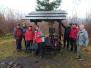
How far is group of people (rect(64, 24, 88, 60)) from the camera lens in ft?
45.6

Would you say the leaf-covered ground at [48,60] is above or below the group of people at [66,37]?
below

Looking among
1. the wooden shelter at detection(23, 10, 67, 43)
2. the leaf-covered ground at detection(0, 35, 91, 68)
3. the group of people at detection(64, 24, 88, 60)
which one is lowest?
the leaf-covered ground at detection(0, 35, 91, 68)

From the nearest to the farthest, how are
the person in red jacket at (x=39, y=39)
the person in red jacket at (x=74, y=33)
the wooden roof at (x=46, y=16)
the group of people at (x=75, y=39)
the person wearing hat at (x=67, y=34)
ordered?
the group of people at (x=75, y=39) → the person in red jacket at (x=39, y=39) → the wooden roof at (x=46, y=16) → the person in red jacket at (x=74, y=33) → the person wearing hat at (x=67, y=34)

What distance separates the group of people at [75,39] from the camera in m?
13.9

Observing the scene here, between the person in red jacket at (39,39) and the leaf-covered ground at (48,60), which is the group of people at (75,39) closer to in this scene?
the leaf-covered ground at (48,60)

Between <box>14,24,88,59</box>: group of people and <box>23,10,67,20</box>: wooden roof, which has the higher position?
<box>23,10,67,20</box>: wooden roof

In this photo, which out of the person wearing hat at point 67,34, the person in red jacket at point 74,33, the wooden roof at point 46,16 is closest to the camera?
the wooden roof at point 46,16

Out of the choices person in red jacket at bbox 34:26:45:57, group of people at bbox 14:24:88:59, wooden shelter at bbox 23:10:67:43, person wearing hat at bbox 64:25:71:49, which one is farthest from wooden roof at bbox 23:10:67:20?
person in red jacket at bbox 34:26:45:57

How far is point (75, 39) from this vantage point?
1616 cm

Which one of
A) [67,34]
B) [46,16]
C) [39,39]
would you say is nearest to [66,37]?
[67,34]

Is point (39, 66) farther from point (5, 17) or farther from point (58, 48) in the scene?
point (5, 17)

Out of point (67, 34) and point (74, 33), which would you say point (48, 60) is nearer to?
point (74, 33)

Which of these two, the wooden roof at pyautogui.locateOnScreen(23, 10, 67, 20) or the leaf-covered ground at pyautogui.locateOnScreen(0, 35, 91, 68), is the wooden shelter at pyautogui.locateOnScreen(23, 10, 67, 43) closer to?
the wooden roof at pyautogui.locateOnScreen(23, 10, 67, 20)

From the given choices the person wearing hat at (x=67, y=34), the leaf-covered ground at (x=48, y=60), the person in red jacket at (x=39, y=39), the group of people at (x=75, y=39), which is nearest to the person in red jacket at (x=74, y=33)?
the group of people at (x=75, y=39)
